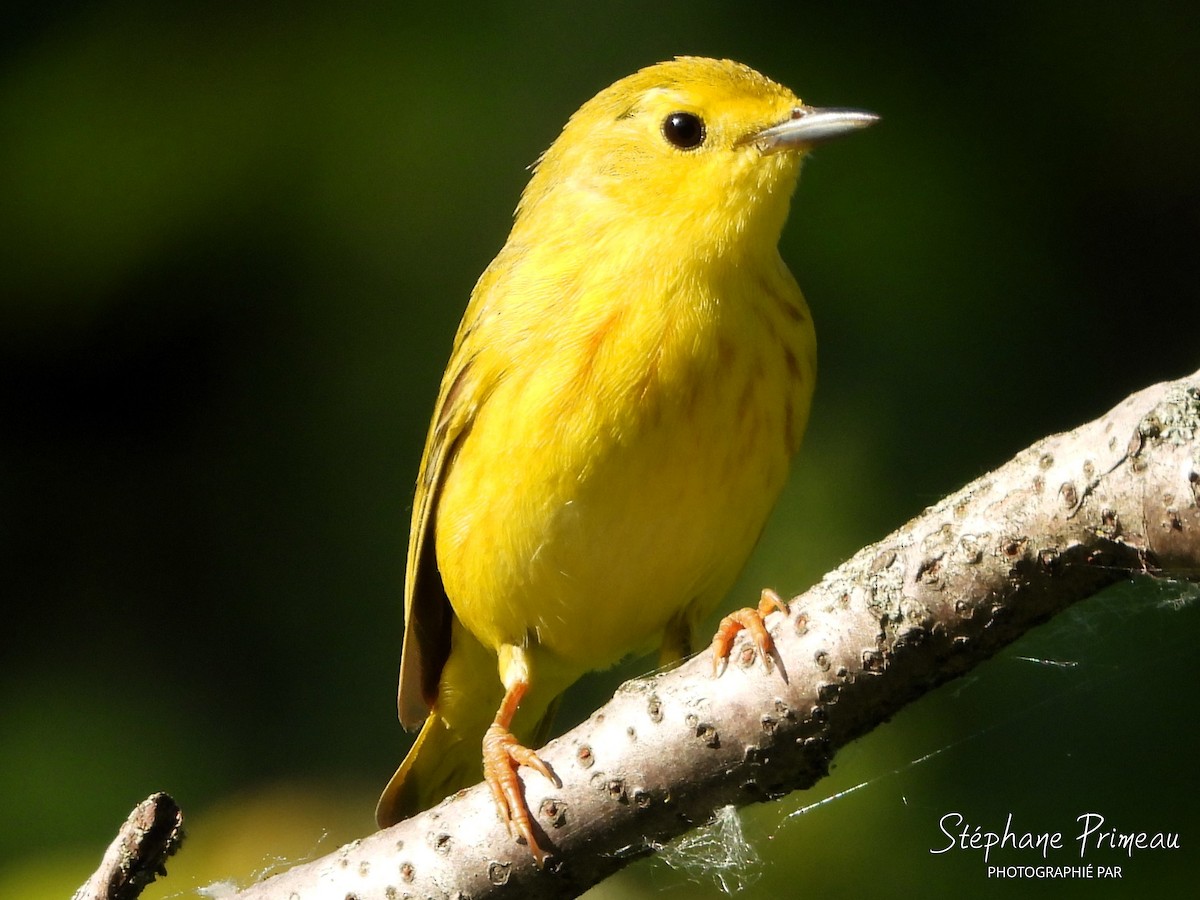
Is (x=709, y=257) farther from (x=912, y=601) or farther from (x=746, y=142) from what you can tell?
(x=912, y=601)

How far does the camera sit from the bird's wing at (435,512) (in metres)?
2.79

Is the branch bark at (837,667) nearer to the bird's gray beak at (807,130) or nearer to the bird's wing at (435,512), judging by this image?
the bird's wing at (435,512)

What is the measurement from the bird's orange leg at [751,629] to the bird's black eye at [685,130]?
991 mm

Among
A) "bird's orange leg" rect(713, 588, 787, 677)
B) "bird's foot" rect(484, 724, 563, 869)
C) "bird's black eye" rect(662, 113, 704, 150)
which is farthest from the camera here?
"bird's black eye" rect(662, 113, 704, 150)

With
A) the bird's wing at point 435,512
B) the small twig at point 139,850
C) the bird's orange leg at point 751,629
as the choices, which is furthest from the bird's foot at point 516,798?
the bird's wing at point 435,512

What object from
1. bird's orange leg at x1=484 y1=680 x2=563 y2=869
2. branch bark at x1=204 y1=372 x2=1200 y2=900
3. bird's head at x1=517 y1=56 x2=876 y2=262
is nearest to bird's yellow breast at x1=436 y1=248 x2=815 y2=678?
bird's head at x1=517 y1=56 x2=876 y2=262

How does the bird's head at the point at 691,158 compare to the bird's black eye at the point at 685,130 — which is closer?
the bird's head at the point at 691,158

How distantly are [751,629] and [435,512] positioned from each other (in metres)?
1.18

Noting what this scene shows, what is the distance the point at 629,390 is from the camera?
8.09 ft

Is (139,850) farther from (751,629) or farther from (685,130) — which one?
(685,130)

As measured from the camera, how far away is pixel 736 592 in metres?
3.26

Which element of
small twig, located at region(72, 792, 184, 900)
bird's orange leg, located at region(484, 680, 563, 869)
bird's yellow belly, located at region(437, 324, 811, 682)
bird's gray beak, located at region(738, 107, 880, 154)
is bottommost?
bird's orange leg, located at region(484, 680, 563, 869)

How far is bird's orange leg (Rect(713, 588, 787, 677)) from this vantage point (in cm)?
185

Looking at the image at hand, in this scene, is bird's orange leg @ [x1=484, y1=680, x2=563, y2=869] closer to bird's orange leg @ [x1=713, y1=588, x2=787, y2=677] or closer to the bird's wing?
bird's orange leg @ [x1=713, y1=588, x2=787, y2=677]
